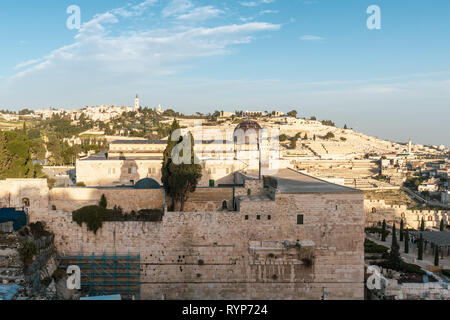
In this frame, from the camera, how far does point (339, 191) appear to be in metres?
15.8

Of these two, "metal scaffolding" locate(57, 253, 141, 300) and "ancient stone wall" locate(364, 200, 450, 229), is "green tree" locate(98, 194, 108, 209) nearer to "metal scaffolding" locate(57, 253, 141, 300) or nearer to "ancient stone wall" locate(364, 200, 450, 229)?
"metal scaffolding" locate(57, 253, 141, 300)

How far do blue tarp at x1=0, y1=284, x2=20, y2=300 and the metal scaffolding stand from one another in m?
2.95

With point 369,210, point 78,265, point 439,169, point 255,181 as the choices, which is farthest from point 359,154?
point 78,265

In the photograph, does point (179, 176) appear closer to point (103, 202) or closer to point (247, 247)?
point (103, 202)

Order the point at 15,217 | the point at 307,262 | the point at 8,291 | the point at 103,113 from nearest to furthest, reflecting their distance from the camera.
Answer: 1. the point at 8,291
2. the point at 307,262
3. the point at 15,217
4. the point at 103,113

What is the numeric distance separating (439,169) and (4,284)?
224 ft

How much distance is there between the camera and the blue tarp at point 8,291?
12.1 m

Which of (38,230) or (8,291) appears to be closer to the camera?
(8,291)

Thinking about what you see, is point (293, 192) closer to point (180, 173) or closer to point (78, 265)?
point (180, 173)

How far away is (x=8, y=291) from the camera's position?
1253 cm

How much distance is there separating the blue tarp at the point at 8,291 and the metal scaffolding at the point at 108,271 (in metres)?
2.95

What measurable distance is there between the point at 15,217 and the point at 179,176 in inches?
283

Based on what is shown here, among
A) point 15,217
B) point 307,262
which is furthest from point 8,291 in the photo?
point 307,262

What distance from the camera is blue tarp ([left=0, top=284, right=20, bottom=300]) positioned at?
1210 cm
